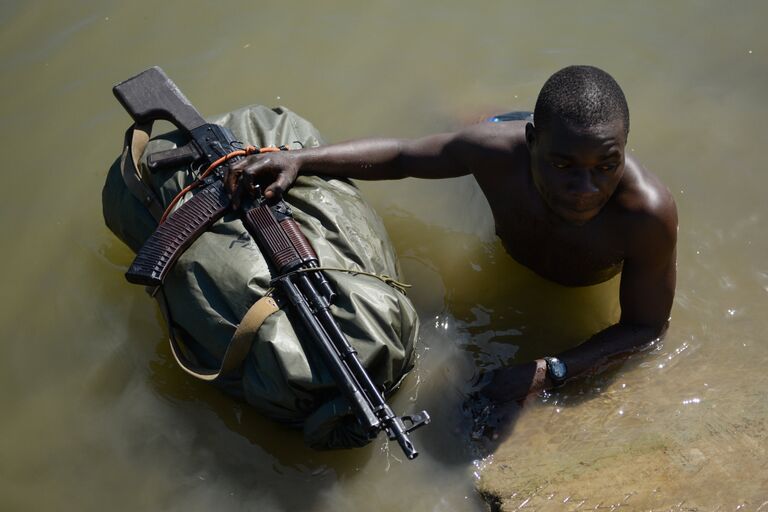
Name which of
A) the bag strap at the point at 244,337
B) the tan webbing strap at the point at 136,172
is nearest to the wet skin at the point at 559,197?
the tan webbing strap at the point at 136,172

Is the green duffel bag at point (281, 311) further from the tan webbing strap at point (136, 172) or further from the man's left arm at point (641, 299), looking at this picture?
the man's left arm at point (641, 299)

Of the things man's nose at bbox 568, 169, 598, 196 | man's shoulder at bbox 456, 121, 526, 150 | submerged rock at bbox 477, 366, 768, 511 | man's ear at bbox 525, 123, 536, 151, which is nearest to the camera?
man's nose at bbox 568, 169, 598, 196

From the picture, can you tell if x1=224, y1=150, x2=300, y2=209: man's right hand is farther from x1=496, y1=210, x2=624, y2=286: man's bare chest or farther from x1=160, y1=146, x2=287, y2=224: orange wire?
x1=496, y1=210, x2=624, y2=286: man's bare chest

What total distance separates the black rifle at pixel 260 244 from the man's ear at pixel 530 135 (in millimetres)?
1009

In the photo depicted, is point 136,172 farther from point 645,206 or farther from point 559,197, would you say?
point 645,206

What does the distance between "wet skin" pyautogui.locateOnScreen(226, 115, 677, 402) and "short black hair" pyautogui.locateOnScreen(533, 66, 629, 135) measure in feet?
0.13

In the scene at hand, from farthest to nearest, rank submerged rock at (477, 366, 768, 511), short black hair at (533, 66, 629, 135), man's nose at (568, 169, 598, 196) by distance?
1. submerged rock at (477, 366, 768, 511)
2. man's nose at (568, 169, 598, 196)
3. short black hair at (533, 66, 629, 135)

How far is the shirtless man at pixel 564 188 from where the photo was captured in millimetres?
3283

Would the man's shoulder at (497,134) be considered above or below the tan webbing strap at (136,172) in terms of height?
→ below

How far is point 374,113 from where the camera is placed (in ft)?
17.5

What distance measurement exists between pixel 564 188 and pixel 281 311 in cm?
122

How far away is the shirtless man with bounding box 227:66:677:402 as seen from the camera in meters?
3.28

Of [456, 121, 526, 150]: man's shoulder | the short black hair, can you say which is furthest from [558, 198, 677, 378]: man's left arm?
[456, 121, 526, 150]: man's shoulder

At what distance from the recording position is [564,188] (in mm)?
3369
